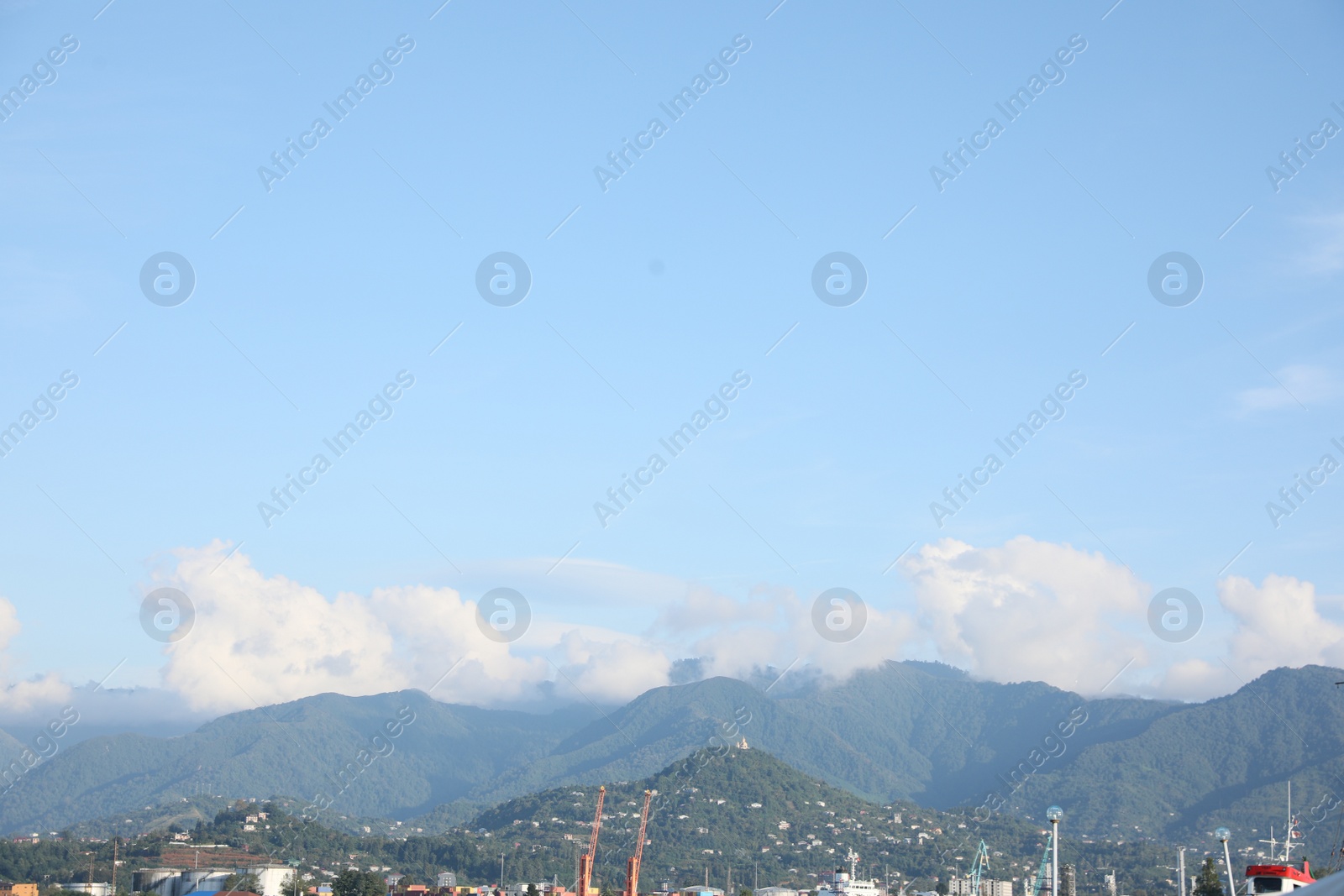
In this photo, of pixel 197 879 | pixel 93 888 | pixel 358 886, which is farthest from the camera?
pixel 197 879

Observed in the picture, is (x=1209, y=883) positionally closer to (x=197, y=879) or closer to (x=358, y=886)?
(x=358, y=886)

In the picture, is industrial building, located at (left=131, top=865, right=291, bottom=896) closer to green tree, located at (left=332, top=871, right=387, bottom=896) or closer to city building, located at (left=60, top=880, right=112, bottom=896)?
city building, located at (left=60, top=880, right=112, bottom=896)

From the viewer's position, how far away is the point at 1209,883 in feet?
318

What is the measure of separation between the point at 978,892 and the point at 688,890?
1776 inches

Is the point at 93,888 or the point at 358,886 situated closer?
the point at 358,886

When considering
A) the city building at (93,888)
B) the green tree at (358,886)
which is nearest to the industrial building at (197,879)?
the city building at (93,888)

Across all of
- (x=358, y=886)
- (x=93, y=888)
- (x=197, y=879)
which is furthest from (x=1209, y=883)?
(x=93, y=888)

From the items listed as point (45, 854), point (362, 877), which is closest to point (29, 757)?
point (362, 877)

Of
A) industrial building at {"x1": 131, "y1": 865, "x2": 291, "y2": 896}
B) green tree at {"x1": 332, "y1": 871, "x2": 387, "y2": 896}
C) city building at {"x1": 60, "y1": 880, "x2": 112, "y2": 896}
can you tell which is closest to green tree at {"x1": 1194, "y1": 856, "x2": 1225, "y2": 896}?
green tree at {"x1": 332, "y1": 871, "x2": 387, "y2": 896}

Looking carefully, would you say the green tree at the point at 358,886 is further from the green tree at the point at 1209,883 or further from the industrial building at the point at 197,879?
the green tree at the point at 1209,883

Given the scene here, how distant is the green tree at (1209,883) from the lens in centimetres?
9356

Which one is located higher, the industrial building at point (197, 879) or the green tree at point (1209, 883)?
the green tree at point (1209, 883)

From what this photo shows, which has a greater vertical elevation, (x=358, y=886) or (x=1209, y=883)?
(x=1209, y=883)

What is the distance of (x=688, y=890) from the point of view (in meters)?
190
